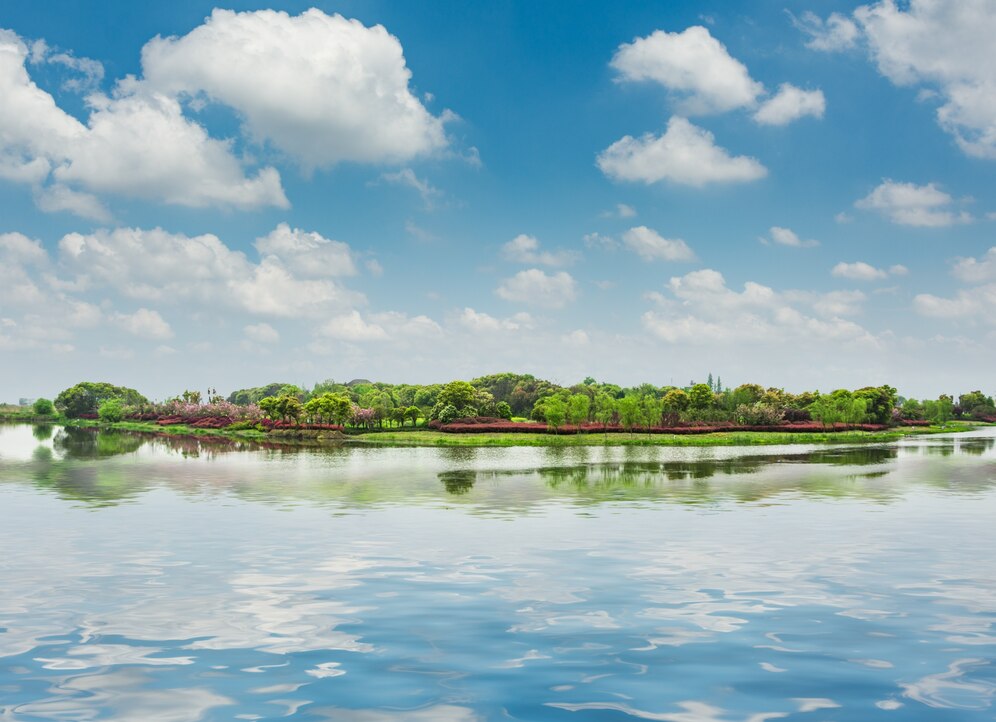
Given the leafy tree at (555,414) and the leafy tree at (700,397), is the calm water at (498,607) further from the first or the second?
the leafy tree at (700,397)

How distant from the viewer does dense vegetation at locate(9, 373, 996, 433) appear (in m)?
88.0

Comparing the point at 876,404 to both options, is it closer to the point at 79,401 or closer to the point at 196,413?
the point at 196,413

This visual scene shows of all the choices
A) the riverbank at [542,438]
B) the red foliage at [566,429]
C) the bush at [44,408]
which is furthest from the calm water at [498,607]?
the bush at [44,408]

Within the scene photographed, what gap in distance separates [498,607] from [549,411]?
70.2m

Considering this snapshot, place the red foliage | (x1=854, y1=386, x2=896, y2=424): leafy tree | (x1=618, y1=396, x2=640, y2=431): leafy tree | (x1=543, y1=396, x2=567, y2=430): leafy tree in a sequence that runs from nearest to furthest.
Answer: (x1=543, y1=396, x2=567, y2=430): leafy tree < (x1=618, y1=396, x2=640, y2=431): leafy tree < the red foliage < (x1=854, y1=386, x2=896, y2=424): leafy tree

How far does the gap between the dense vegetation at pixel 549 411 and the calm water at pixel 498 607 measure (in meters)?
56.7

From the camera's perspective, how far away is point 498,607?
548 inches

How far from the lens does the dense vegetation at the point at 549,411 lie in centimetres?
8800

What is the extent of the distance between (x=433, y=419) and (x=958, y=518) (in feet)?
249

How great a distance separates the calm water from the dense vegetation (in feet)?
186


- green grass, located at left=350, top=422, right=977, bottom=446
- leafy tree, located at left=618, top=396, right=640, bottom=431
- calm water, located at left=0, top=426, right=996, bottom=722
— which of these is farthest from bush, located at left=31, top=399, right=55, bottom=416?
calm water, located at left=0, top=426, right=996, bottom=722

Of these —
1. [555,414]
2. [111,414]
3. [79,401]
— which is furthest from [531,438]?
[79,401]

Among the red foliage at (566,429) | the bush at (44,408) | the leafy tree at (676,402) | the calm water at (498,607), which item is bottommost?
the calm water at (498,607)

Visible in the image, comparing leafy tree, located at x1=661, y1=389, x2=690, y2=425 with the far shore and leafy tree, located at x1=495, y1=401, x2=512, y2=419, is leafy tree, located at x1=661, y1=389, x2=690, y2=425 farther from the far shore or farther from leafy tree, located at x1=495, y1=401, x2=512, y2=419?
leafy tree, located at x1=495, y1=401, x2=512, y2=419
